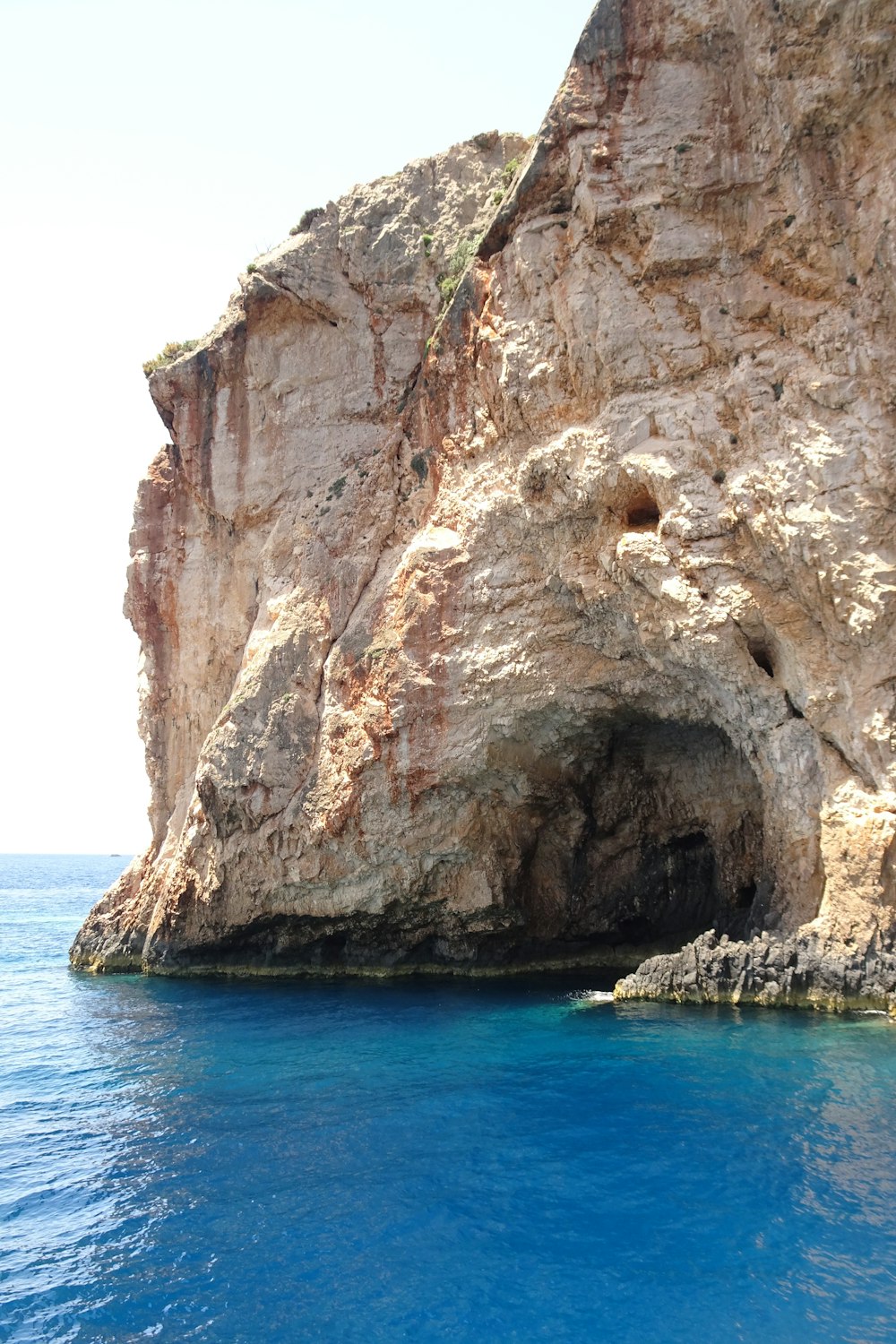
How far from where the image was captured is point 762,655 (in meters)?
19.2

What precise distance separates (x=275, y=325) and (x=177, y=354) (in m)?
4.71

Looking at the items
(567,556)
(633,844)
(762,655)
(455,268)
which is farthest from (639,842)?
(455,268)

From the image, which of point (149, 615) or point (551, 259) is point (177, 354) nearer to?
point (149, 615)

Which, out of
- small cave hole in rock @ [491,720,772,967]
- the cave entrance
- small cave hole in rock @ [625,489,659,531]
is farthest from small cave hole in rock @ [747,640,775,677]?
the cave entrance

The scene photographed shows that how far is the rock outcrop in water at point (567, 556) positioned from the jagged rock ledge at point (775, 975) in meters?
0.07

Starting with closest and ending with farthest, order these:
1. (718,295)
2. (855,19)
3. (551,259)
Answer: (855,19) → (718,295) → (551,259)

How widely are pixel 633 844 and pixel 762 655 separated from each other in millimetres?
8438

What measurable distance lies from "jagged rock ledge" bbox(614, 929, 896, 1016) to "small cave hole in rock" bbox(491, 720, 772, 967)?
4503 millimetres

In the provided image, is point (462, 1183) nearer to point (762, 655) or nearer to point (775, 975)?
point (775, 975)

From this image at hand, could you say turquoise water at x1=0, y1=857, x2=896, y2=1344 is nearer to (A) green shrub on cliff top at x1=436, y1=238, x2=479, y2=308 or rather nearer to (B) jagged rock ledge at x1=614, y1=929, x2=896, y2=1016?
(B) jagged rock ledge at x1=614, y1=929, x2=896, y2=1016

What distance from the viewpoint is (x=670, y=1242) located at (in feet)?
29.5

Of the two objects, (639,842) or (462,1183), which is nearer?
(462,1183)

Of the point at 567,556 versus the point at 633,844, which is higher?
the point at 567,556

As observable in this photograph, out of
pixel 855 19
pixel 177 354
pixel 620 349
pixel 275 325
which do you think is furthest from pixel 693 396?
pixel 177 354
